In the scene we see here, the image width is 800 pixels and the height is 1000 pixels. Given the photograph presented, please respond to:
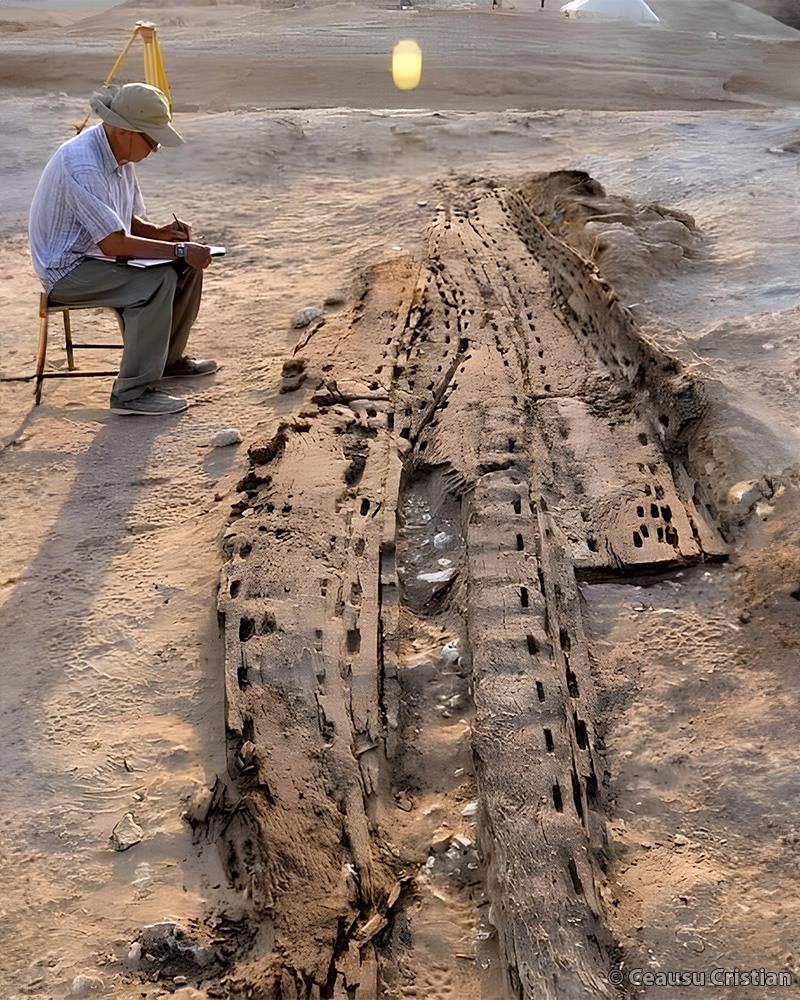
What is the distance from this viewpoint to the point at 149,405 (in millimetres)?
4805

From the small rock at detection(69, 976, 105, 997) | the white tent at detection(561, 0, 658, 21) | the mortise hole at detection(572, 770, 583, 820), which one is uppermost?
the white tent at detection(561, 0, 658, 21)

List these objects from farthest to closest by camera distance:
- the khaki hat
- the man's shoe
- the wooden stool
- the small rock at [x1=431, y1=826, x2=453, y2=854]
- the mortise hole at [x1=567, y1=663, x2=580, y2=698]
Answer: the man's shoe < the wooden stool < the khaki hat < the mortise hole at [x1=567, y1=663, x2=580, y2=698] < the small rock at [x1=431, y1=826, x2=453, y2=854]

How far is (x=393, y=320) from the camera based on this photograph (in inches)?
194

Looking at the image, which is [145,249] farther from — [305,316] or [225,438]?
[305,316]

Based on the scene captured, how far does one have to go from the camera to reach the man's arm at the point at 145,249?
446cm

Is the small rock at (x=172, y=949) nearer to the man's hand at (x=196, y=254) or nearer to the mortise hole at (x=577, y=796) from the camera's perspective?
the mortise hole at (x=577, y=796)

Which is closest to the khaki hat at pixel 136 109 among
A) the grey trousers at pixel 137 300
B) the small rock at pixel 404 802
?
the grey trousers at pixel 137 300

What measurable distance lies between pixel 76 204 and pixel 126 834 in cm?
299

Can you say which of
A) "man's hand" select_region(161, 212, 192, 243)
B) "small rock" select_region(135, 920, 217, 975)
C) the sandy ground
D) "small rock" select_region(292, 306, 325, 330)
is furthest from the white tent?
"small rock" select_region(135, 920, 217, 975)

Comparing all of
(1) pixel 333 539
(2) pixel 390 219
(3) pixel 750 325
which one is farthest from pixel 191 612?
(2) pixel 390 219

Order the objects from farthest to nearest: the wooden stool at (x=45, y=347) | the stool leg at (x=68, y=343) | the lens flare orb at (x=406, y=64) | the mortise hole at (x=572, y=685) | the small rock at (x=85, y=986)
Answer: the lens flare orb at (x=406, y=64), the stool leg at (x=68, y=343), the wooden stool at (x=45, y=347), the mortise hole at (x=572, y=685), the small rock at (x=85, y=986)

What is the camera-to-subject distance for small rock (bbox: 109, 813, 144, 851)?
258 cm

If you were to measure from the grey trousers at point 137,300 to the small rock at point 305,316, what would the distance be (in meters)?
0.75

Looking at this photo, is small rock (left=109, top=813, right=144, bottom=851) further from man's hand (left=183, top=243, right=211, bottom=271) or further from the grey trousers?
man's hand (left=183, top=243, right=211, bottom=271)
